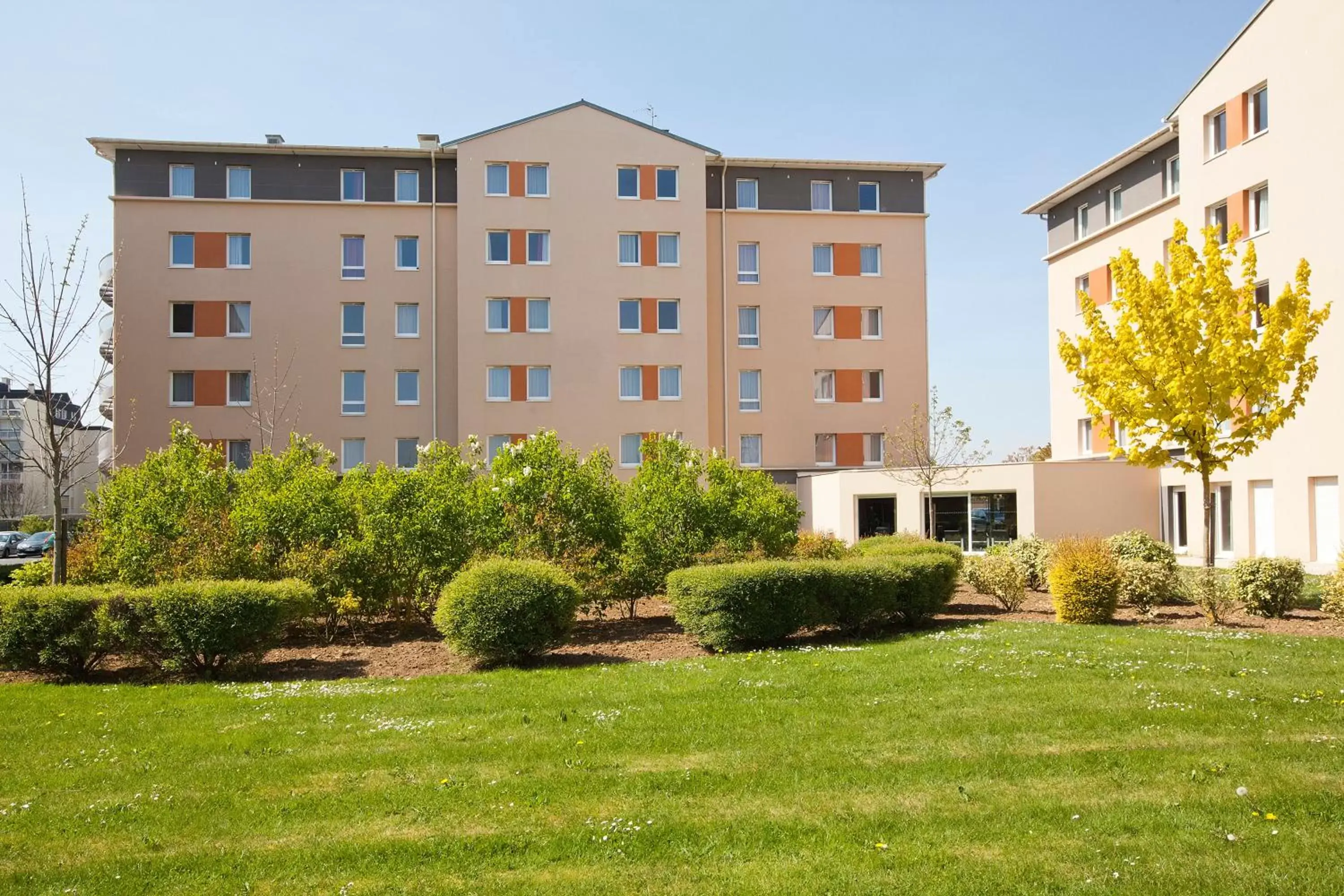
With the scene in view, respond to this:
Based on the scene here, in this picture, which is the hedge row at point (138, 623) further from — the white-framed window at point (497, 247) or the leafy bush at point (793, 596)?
the white-framed window at point (497, 247)

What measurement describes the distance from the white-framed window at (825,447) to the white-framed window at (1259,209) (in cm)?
1949

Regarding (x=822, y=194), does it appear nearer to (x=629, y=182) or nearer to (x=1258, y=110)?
(x=629, y=182)

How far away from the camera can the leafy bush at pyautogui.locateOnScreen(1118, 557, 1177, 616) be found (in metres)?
15.8

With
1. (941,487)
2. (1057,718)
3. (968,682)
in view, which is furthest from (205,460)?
(941,487)

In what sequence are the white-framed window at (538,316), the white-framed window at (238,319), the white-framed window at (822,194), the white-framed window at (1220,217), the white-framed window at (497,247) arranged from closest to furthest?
the white-framed window at (1220,217), the white-framed window at (497,247), the white-framed window at (238,319), the white-framed window at (538,316), the white-framed window at (822,194)

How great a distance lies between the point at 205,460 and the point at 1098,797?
1538cm

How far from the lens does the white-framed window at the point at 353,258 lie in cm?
4147

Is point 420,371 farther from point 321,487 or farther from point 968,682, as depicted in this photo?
point 968,682

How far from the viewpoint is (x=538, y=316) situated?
135 feet

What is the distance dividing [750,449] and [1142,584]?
27513mm

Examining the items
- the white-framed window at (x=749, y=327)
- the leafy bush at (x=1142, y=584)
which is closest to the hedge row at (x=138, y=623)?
the leafy bush at (x=1142, y=584)

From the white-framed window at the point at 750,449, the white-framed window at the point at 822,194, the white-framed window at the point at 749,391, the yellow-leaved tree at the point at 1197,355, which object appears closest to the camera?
the yellow-leaved tree at the point at 1197,355

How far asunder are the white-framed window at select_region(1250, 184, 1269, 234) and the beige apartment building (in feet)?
67.3

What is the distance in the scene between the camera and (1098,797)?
6355 mm
